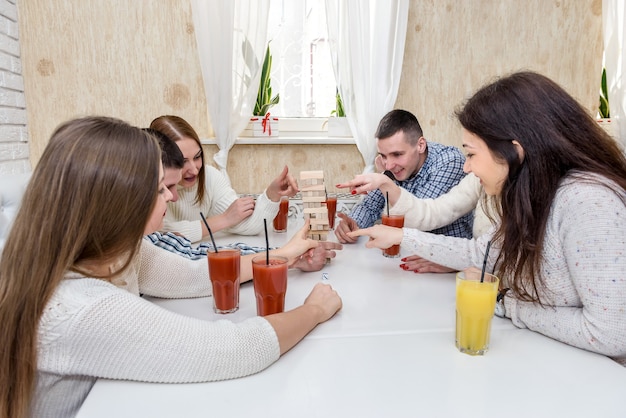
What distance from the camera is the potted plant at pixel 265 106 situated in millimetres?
2973

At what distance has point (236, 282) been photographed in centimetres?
115

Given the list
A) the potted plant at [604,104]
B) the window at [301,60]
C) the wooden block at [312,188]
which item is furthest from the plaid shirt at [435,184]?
the potted plant at [604,104]

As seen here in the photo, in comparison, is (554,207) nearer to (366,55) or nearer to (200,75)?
(366,55)

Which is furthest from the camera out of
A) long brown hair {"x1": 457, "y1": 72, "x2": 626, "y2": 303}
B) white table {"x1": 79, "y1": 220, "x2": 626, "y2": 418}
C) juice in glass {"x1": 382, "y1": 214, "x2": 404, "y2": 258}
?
juice in glass {"x1": 382, "y1": 214, "x2": 404, "y2": 258}

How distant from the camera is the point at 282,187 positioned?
2.10m

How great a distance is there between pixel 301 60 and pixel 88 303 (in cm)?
258

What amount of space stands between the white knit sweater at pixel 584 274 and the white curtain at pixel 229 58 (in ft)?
7.14

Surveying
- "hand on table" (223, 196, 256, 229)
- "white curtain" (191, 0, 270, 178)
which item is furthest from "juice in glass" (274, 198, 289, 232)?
"white curtain" (191, 0, 270, 178)

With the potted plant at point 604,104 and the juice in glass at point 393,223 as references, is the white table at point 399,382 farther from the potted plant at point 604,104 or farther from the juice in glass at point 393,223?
the potted plant at point 604,104

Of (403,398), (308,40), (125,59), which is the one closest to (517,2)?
(308,40)

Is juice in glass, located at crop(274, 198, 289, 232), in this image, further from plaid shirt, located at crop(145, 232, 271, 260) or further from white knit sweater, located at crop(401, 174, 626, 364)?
white knit sweater, located at crop(401, 174, 626, 364)

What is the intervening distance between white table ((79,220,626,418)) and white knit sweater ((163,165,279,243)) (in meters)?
0.87

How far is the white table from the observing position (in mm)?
740

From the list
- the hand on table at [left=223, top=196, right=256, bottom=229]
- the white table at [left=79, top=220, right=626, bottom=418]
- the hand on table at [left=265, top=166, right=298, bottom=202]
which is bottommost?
the white table at [left=79, top=220, right=626, bottom=418]
